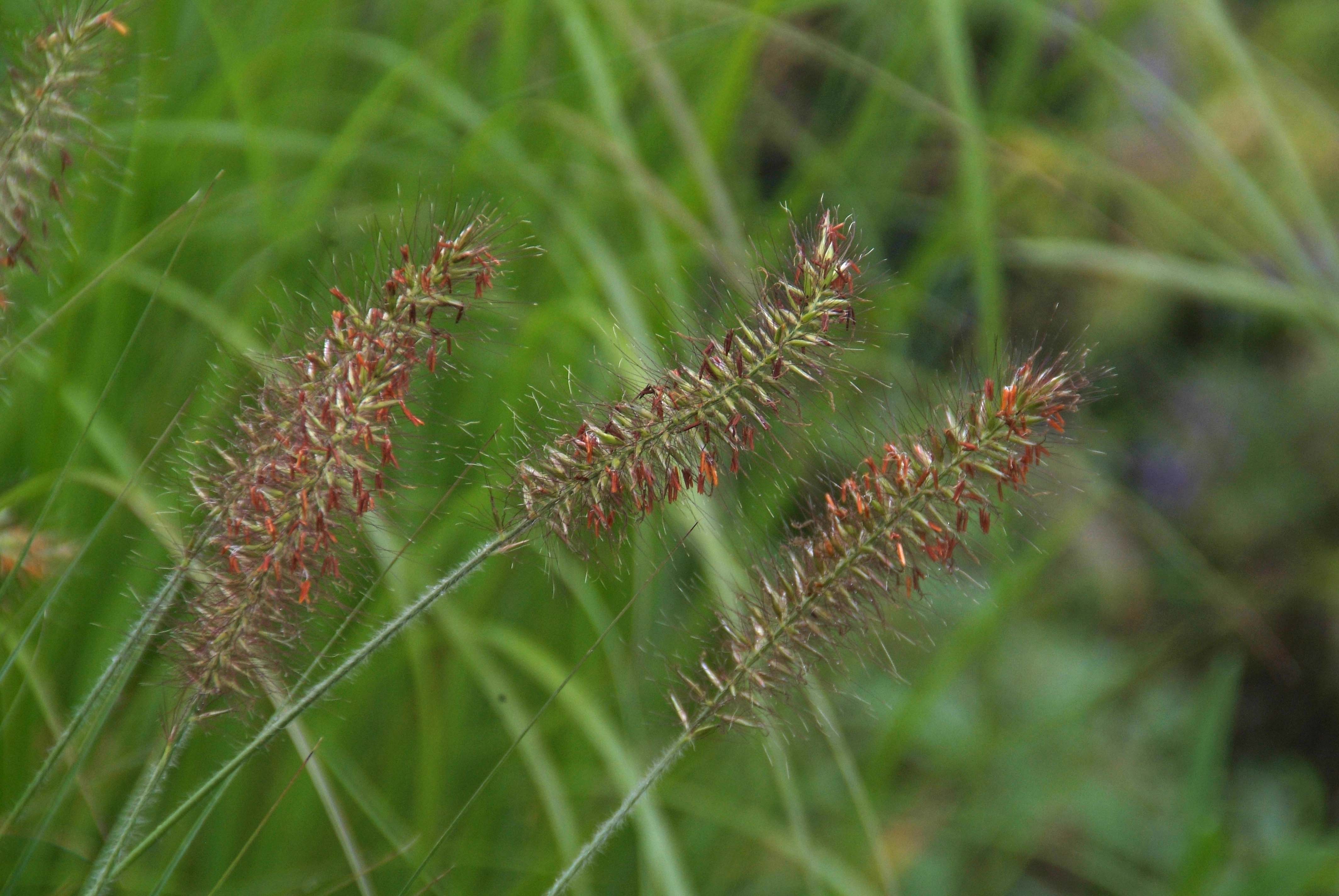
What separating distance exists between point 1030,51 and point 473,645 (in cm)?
136

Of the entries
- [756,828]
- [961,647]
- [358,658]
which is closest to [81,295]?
[358,658]

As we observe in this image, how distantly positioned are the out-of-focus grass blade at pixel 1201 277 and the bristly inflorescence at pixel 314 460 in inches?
47.8

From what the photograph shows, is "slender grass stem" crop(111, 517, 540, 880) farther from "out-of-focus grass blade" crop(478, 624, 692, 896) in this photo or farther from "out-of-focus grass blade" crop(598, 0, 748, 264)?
"out-of-focus grass blade" crop(598, 0, 748, 264)

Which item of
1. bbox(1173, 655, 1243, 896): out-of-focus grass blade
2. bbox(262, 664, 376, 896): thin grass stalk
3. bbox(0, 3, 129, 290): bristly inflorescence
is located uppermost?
bbox(0, 3, 129, 290): bristly inflorescence

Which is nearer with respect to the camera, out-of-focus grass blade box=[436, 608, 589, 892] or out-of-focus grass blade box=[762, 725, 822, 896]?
out-of-focus grass blade box=[762, 725, 822, 896]

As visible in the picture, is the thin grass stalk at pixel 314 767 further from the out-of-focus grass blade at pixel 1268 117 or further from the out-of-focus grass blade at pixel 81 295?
the out-of-focus grass blade at pixel 1268 117

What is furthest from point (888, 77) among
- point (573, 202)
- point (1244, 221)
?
point (1244, 221)

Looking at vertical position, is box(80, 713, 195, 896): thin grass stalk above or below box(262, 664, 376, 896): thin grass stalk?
below

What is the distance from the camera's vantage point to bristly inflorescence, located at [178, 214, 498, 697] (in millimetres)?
533

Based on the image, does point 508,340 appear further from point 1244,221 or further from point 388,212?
point 1244,221

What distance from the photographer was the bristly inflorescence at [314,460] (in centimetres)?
53

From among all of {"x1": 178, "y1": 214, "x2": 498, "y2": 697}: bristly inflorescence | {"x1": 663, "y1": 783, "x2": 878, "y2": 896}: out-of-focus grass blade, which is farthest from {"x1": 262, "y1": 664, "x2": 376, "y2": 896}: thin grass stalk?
{"x1": 663, "y1": 783, "x2": 878, "y2": 896}: out-of-focus grass blade

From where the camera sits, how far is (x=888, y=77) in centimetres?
141

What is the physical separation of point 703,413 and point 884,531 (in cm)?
10
